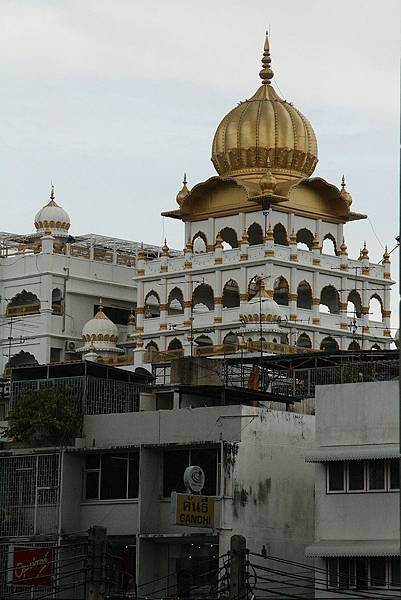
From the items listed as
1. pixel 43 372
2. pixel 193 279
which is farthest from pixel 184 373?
pixel 193 279

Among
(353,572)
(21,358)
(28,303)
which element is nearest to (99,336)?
(21,358)

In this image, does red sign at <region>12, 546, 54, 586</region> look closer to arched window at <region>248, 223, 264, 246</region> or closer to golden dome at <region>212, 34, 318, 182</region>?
arched window at <region>248, 223, 264, 246</region>

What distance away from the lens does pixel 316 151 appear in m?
115

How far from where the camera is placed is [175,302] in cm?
11669

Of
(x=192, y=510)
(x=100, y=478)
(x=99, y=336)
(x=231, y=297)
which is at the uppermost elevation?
(x=231, y=297)

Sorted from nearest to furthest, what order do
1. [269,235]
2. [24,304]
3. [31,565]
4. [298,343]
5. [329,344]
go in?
[31,565] → [298,343] → [269,235] → [329,344] → [24,304]

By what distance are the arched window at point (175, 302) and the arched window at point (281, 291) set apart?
5.06 metres

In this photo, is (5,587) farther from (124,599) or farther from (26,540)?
(124,599)

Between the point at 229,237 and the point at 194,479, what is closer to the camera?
the point at 194,479

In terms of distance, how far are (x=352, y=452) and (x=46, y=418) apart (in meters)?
11.5

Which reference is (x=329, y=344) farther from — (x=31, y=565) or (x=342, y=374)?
(x=31, y=565)

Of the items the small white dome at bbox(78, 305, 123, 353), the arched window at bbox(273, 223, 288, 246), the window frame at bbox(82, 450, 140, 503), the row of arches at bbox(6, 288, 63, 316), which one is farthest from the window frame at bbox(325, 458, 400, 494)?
the row of arches at bbox(6, 288, 63, 316)

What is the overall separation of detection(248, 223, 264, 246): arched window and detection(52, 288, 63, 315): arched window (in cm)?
1112

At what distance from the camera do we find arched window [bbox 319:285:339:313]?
112 m
